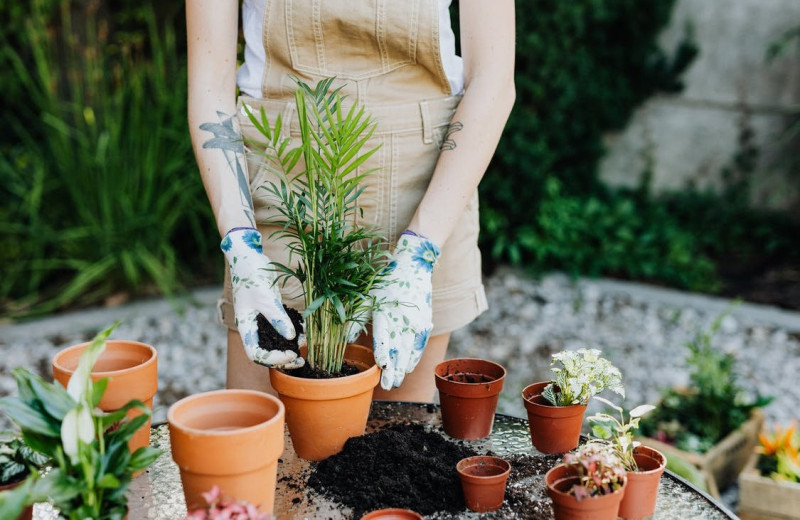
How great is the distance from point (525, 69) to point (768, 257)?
195cm

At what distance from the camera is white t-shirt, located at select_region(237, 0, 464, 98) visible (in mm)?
1593

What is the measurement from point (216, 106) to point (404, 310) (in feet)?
1.85

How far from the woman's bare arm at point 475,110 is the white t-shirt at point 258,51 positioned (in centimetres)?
3

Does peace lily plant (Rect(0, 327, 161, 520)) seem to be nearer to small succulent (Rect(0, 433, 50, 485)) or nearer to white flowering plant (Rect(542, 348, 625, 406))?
small succulent (Rect(0, 433, 50, 485))

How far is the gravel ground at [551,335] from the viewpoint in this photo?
357 centimetres

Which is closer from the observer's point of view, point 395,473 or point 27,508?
point 27,508

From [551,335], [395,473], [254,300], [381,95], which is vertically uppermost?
[381,95]

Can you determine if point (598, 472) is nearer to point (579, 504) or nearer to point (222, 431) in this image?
point (579, 504)

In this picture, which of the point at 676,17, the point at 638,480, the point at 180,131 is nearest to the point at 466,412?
the point at 638,480

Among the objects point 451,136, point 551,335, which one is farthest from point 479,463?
point 551,335

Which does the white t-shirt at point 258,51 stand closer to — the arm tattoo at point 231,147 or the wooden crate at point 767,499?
the arm tattoo at point 231,147

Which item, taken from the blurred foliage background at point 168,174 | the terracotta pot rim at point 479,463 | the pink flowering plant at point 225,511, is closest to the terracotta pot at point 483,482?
the terracotta pot rim at point 479,463

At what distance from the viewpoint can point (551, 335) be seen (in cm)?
406

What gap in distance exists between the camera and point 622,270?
15.9 feet
